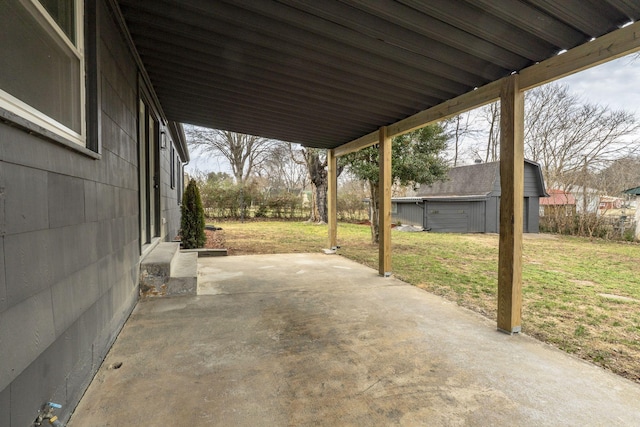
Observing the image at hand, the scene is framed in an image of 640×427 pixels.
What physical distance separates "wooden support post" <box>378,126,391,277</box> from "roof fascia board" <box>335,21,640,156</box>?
1046 mm

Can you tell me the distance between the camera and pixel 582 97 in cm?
1524

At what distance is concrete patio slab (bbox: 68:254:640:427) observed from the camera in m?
1.75

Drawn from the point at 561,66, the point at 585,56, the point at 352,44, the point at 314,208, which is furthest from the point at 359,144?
the point at 314,208

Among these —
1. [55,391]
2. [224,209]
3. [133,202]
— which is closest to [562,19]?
[55,391]

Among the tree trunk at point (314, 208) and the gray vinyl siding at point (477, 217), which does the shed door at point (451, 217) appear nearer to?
the gray vinyl siding at point (477, 217)

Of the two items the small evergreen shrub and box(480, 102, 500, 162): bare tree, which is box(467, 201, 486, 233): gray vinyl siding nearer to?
box(480, 102, 500, 162): bare tree

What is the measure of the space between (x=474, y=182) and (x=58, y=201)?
15.8 meters

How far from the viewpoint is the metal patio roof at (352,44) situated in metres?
2.29

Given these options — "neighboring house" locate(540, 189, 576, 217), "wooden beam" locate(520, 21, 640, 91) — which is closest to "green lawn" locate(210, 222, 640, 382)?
"wooden beam" locate(520, 21, 640, 91)

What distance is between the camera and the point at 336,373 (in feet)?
7.15

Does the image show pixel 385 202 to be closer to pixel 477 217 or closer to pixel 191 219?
pixel 191 219

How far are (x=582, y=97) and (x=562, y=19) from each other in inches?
679

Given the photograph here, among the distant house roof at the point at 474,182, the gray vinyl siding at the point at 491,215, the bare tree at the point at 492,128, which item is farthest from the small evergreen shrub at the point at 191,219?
the bare tree at the point at 492,128

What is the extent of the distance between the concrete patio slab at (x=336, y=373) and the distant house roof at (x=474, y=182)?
11457 millimetres
